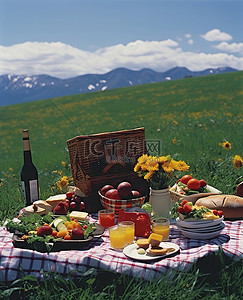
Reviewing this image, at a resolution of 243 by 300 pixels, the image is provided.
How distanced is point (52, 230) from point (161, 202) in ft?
3.27

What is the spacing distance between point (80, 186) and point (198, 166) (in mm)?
2425

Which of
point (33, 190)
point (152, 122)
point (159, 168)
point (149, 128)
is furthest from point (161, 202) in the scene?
point (152, 122)

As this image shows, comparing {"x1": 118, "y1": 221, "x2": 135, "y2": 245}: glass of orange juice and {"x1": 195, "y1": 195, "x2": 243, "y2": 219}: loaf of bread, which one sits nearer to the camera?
{"x1": 118, "y1": 221, "x2": 135, "y2": 245}: glass of orange juice

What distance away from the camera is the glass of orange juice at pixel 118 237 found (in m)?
2.80

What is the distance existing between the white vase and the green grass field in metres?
0.89

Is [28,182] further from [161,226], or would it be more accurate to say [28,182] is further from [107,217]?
[161,226]

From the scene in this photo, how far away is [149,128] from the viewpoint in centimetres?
1213

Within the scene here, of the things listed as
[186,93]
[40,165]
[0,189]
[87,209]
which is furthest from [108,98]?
[87,209]

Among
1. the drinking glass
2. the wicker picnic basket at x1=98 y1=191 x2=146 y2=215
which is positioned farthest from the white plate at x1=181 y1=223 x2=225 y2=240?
the drinking glass

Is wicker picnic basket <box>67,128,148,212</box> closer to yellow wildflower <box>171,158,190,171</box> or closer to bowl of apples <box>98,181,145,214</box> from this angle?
bowl of apples <box>98,181,145,214</box>

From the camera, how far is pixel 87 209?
375cm

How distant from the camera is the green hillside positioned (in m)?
7.88

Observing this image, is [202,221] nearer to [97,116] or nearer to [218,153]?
[218,153]

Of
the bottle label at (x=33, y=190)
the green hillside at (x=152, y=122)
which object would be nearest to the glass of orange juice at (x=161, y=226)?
the green hillside at (x=152, y=122)
